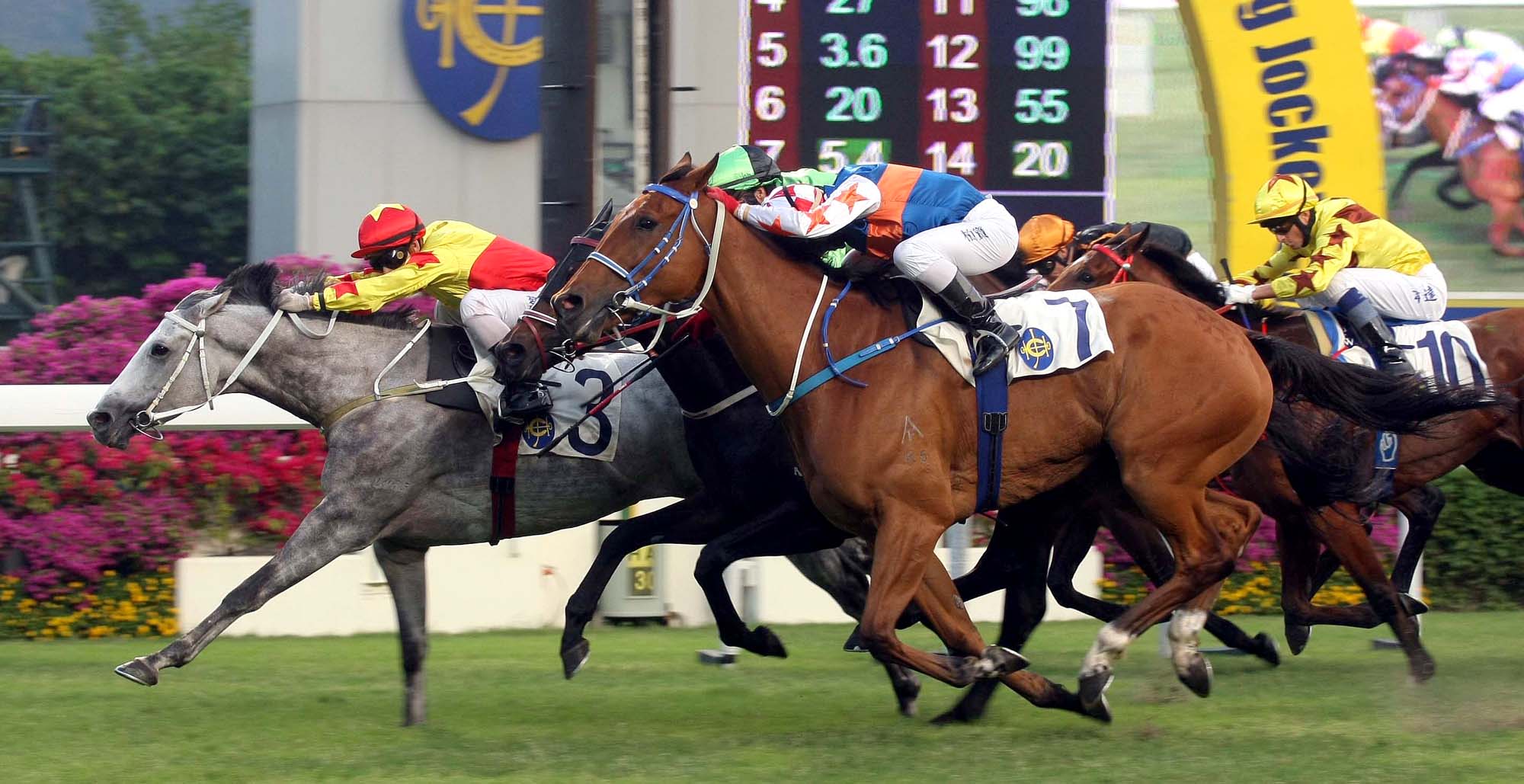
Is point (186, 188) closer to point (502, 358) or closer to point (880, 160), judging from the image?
point (880, 160)

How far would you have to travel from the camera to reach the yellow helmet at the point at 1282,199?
6969 millimetres

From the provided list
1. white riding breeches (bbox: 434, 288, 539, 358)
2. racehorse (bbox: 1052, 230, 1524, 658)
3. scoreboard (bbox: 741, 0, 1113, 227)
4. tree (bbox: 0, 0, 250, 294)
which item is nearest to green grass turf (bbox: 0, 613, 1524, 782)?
racehorse (bbox: 1052, 230, 1524, 658)

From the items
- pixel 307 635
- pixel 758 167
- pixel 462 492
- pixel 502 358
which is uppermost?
pixel 758 167

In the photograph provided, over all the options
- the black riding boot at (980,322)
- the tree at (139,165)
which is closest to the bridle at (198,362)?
the black riding boot at (980,322)

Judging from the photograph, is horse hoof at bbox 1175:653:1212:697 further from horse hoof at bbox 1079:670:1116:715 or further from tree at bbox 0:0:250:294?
tree at bbox 0:0:250:294

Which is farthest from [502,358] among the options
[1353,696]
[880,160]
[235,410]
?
[880,160]

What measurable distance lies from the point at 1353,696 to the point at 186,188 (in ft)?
67.5

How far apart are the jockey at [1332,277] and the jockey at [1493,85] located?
5977mm

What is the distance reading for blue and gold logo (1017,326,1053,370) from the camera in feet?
18.7

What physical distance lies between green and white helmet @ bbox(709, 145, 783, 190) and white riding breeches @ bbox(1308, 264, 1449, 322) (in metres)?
2.43

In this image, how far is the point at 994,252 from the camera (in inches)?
230

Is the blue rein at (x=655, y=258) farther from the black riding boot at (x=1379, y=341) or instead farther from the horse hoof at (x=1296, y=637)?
the horse hoof at (x=1296, y=637)

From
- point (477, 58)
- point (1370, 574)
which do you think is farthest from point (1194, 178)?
point (1370, 574)

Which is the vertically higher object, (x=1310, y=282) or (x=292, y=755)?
(x=1310, y=282)
